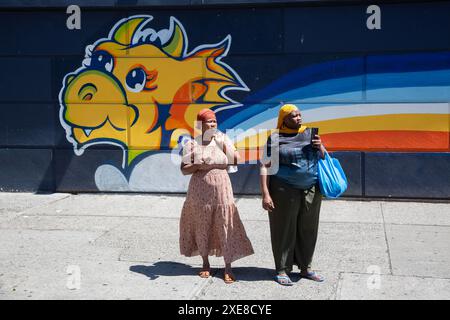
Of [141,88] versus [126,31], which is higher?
[126,31]

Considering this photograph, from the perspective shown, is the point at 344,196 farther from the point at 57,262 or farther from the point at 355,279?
the point at 57,262

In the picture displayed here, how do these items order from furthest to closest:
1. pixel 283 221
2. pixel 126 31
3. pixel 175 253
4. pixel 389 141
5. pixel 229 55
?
pixel 126 31
pixel 229 55
pixel 389 141
pixel 175 253
pixel 283 221

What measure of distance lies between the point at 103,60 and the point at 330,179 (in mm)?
5349

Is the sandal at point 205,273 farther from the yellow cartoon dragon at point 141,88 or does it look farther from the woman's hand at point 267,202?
the yellow cartoon dragon at point 141,88

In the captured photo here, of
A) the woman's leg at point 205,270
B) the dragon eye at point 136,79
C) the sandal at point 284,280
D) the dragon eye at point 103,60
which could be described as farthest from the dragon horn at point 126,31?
the sandal at point 284,280

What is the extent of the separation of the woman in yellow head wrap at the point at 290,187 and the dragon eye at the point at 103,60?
4911mm

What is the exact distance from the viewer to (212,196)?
19.7 feet

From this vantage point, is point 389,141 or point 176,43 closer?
point 389,141

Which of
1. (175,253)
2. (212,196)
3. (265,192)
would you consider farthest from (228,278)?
(175,253)

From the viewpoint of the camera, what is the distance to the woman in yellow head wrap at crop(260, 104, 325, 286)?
5887mm

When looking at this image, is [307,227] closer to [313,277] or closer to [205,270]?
[313,277]

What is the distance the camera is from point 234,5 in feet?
31.9

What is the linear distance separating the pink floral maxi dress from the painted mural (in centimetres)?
388
